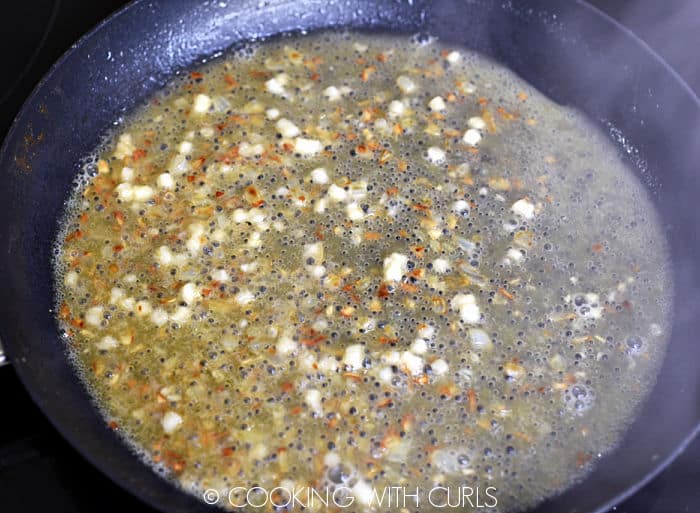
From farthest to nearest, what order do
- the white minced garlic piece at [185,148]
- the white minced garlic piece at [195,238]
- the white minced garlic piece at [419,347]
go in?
the white minced garlic piece at [185,148], the white minced garlic piece at [195,238], the white minced garlic piece at [419,347]

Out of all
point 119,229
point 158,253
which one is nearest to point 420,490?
point 158,253

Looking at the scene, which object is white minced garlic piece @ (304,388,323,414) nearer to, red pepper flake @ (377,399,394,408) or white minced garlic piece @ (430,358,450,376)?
red pepper flake @ (377,399,394,408)

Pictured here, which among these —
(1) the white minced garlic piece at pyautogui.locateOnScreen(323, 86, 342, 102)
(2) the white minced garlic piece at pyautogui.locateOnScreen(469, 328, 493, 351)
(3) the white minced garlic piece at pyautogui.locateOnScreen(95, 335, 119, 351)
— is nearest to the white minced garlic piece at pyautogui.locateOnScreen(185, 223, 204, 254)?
(3) the white minced garlic piece at pyautogui.locateOnScreen(95, 335, 119, 351)

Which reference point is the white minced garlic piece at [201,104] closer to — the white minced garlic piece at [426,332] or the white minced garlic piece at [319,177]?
the white minced garlic piece at [319,177]

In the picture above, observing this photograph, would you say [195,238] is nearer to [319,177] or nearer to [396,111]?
[319,177]

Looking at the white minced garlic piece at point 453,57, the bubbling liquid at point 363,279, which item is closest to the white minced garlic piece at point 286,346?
the bubbling liquid at point 363,279

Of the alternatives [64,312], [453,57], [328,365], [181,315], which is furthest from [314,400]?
[453,57]
